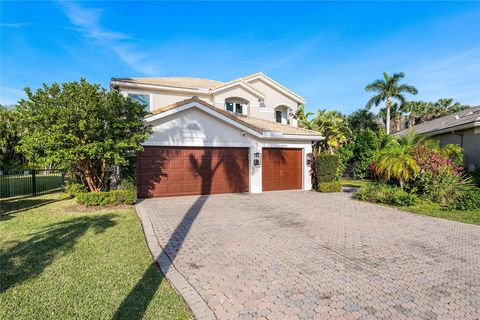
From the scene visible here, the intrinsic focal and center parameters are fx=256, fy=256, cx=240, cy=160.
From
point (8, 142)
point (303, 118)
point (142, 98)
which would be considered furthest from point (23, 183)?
point (303, 118)

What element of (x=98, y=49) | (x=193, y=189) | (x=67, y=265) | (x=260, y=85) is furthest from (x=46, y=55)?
(x=67, y=265)

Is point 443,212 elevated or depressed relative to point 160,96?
depressed

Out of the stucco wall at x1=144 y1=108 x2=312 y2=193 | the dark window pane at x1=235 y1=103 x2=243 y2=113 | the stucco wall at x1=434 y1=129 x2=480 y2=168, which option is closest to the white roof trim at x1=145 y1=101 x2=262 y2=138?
the stucco wall at x1=144 y1=108 x2=312 y2=193

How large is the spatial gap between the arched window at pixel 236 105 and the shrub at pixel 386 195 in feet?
35.9

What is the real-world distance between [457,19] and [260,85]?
1302 centimetres

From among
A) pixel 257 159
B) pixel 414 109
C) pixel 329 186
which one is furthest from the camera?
pixel 414 109

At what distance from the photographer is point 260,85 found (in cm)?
2181

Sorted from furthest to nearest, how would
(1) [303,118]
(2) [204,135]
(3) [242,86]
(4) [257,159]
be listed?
(1) [303,118]
(3) [242,86]
(4) [257,159]
(2) [204,135]

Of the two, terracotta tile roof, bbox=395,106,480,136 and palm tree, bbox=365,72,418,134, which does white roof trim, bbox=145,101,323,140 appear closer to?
terracotta tile roof, bbox=395,106,480,136

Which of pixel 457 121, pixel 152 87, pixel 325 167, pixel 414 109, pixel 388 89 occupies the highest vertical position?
pixel 388 89

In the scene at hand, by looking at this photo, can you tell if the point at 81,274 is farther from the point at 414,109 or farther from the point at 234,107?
the point at 414,109

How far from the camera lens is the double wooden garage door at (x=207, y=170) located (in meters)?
12.5

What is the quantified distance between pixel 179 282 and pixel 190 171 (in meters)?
9.29

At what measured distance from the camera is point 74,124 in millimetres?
9398
